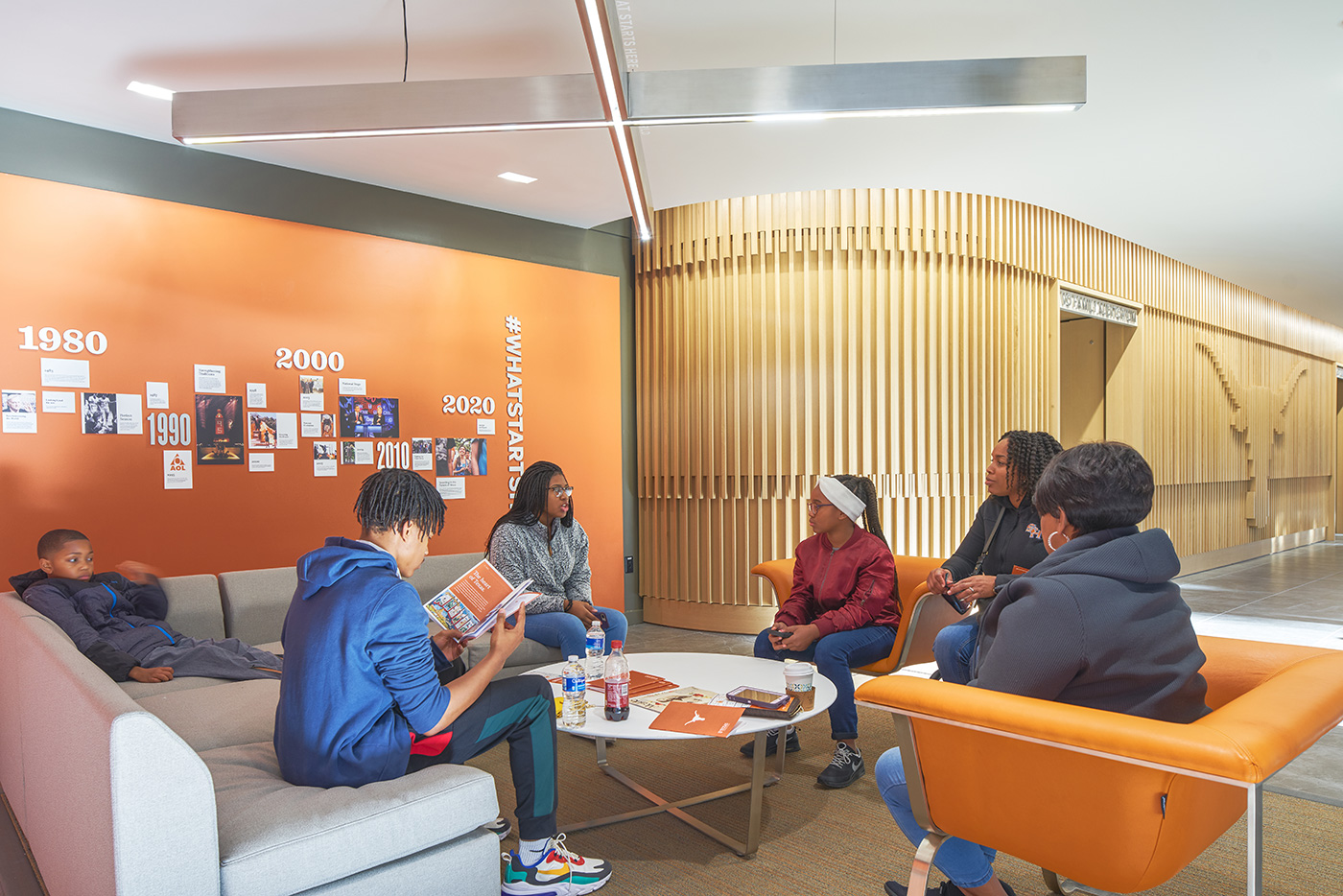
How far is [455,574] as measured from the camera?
5.05 meters

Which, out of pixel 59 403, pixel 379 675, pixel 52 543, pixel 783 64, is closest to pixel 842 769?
pixel 379 675

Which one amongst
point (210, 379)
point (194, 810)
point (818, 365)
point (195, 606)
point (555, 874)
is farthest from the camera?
point (818, 365)

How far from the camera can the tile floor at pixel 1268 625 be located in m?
3.40

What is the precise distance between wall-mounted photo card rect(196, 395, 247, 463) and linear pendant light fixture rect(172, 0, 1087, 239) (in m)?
1.91

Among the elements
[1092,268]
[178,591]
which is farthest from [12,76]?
[1092,268]

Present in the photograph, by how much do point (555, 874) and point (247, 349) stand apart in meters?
3.89

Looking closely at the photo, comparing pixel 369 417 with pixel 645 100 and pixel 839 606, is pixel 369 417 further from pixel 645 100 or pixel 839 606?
pixel 839 606

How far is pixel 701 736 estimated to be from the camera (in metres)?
2.64

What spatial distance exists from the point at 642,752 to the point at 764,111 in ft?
9.68

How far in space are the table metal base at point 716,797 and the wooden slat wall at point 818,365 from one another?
10.2ft

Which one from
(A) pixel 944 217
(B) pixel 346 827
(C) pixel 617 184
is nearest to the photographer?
(B) pixel 346 827

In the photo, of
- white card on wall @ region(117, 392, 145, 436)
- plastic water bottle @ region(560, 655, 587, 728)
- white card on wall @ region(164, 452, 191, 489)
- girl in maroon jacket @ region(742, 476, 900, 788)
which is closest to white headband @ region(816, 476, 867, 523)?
girl in maroon jacket @ region(742, 476, 900, 788)

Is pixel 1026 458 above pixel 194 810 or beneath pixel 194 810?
above

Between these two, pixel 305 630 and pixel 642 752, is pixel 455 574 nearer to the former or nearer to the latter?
pixel 642 752
